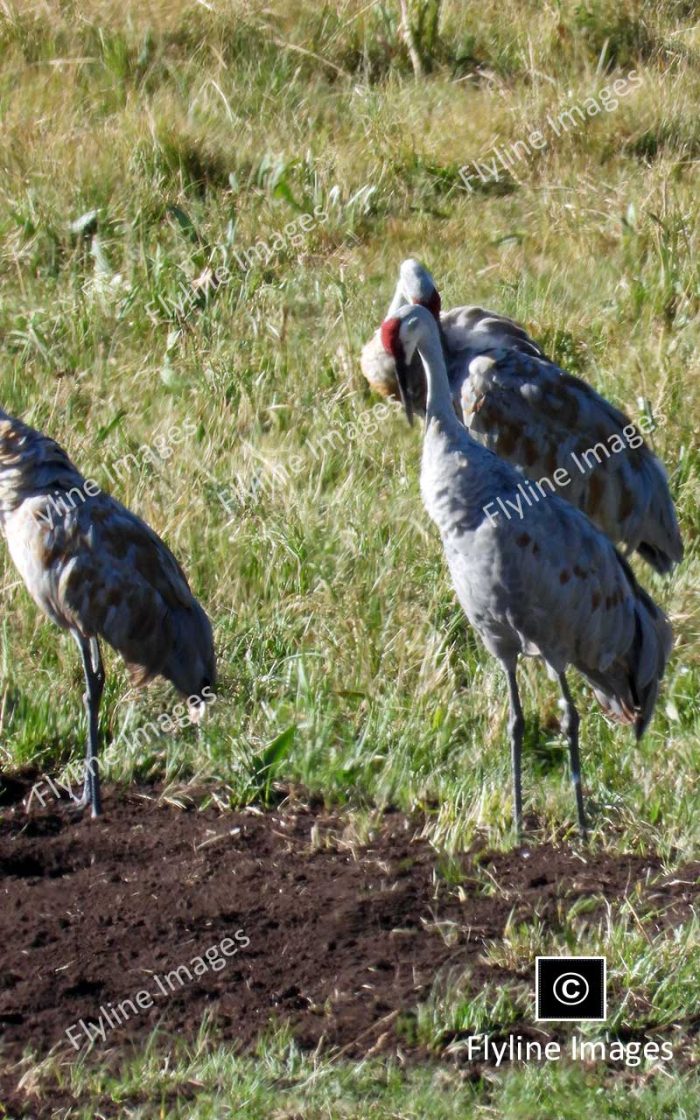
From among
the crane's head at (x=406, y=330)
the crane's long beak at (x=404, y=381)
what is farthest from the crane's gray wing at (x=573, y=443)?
the crane's head at (x=406, y=330)

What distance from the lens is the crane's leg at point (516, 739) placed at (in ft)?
17.9

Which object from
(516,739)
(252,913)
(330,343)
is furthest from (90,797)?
(330,343)

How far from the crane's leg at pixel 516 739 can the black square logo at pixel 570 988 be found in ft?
2.82

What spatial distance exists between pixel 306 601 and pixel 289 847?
1554 mm

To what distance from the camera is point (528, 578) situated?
534 centimetres

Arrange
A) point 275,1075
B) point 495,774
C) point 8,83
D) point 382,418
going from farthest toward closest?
point 8,83
point 382,418
point 495,774
point 275,1075

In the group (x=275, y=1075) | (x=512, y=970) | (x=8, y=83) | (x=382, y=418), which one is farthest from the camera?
(x=8, y=83)

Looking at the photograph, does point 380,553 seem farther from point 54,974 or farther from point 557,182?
point 557,182

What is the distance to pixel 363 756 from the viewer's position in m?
5.90

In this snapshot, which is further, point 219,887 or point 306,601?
point 306,601

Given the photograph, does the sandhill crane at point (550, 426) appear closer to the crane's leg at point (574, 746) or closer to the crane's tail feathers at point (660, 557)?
the crane's tail feathers at point (660, 557)

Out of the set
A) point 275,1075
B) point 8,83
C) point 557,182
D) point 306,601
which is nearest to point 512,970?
point 275,1075

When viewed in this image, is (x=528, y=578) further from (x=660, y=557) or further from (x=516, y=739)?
(x=660, y=557)

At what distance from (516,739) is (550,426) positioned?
1.65 m
